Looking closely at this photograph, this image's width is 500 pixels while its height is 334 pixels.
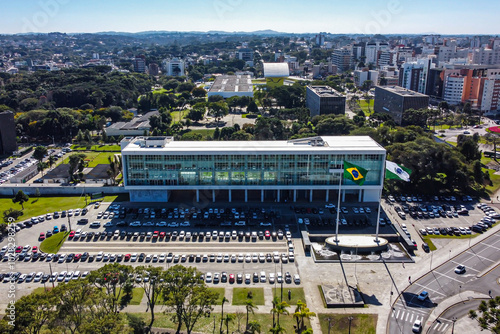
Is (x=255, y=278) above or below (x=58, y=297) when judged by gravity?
below

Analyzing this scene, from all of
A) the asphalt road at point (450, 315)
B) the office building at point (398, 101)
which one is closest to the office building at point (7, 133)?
the asphalt road at point (450, 315)

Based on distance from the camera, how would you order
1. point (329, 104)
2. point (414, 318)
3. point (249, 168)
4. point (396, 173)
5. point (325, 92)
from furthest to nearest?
point (325, 92)
point (329, 104)
point (249, 168)
point (396, 173)
point (414, 318)

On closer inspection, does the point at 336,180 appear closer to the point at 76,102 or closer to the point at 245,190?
the point at 245,190

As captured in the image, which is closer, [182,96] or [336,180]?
[336,180]

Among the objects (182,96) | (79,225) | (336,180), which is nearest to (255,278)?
(336,180)

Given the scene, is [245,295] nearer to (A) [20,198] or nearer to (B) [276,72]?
(A) [20,198]

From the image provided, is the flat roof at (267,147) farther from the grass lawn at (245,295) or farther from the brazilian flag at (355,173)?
the grass lawn at (245,295)

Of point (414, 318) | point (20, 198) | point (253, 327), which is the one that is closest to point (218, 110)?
point (20, 198)
